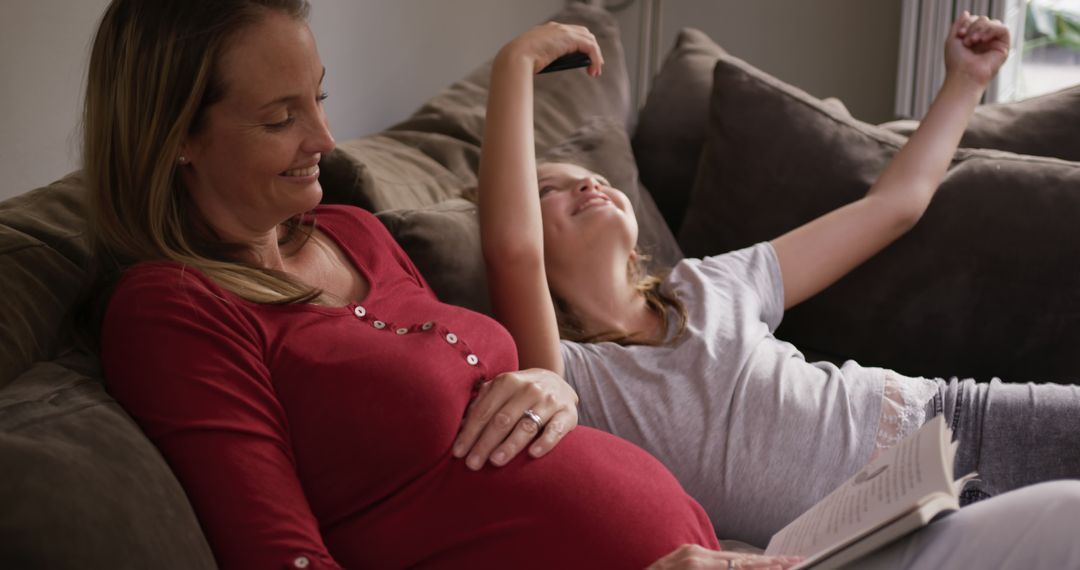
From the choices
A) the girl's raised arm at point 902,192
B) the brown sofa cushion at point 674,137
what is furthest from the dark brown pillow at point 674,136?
the girl's raised arm at point 902,192

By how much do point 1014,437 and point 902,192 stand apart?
1.77 ft

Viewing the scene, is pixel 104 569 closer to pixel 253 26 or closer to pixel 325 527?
pixel 325 527

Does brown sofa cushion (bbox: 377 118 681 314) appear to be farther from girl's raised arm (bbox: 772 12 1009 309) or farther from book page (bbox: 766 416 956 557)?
book page (bbox: 766 416 956 557)

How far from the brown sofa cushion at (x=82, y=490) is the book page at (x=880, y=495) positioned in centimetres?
56

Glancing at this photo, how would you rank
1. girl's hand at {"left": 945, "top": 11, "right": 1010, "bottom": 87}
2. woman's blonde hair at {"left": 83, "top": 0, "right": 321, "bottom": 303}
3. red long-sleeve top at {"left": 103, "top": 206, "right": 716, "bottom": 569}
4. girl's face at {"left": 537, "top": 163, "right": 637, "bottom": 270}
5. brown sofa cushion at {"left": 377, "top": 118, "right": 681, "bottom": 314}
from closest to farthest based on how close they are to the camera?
red long-sleeve top at {"left": 103, "top": 206, "right": 716, "bottom": 569} < woman's blonde hair at {"left": 83, "top": 0, "right": 321, "bottom": 303} < brown sofa cushion at {"left": 377, "top": 118, "right": 681, "bottom": 314} < girl's face at {"left": 537, "top": 163, "right": 637, "bottom": 270} < girl's hand at {"left": 945, "top": 11, "right": 1010, "bottom": 87}

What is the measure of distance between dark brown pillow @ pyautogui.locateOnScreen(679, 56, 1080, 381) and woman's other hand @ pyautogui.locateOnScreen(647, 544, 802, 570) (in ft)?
3.17

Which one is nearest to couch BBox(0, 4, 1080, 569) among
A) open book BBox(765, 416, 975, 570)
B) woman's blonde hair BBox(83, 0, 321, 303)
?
woman's blonde hair BBox(83, 0, 321, 303)

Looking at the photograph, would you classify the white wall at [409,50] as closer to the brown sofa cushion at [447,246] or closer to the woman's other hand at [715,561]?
the brown sofa cushion at [447,246]

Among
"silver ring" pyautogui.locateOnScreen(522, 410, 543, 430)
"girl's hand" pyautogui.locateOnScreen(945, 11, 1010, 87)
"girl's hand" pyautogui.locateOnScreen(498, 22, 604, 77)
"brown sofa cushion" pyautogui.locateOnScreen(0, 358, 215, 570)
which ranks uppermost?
"girl's hand" pyautogui.locateOnScreen(498, 22, 604, 77)

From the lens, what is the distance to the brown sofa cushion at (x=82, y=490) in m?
0.83

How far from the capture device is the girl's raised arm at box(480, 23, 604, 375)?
152cm

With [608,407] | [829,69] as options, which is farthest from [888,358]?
[829,69]

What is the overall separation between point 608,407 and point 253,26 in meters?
0.71

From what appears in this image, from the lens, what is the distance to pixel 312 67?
123 centimetres
